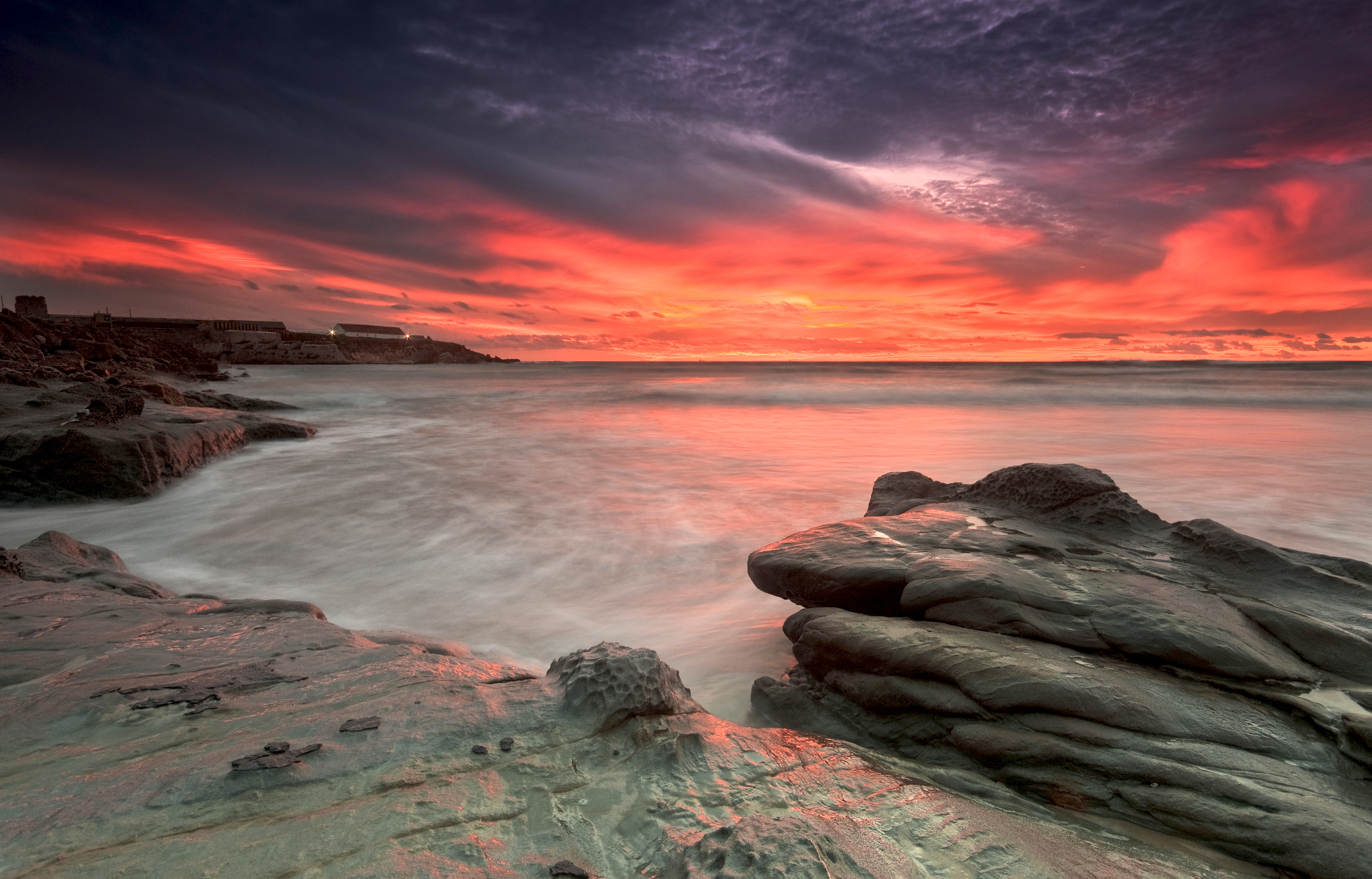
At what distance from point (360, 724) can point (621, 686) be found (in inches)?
32.4

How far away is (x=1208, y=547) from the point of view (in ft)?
11.0

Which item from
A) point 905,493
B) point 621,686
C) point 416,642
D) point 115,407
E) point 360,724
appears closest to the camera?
point 360,724

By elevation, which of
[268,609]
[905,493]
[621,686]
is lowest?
[268,609]

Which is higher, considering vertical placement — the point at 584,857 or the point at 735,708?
the point at 584,857

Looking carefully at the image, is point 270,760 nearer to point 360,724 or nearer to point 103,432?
point 360,724

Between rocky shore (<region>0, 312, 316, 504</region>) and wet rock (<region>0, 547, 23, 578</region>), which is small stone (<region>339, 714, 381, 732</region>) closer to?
wet rock (<region>0, 547, 23, 578</region>)

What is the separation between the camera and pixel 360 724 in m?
1.88

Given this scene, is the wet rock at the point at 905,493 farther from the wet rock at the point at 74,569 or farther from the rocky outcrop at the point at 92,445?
the rocky outcrop at the point at 92,445

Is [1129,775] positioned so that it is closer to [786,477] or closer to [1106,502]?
[1106,502]

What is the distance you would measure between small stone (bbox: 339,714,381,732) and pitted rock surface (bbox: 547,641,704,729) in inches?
23.6

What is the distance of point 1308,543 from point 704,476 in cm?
744

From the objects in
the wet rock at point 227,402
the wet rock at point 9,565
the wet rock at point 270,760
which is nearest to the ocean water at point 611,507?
the wet rock at point 227,402

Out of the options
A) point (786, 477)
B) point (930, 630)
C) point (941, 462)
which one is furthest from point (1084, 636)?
point (941, 462)

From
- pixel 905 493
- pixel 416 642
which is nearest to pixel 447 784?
pixel 416 642
